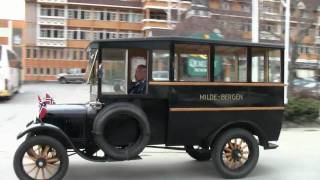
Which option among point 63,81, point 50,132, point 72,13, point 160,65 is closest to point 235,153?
point 160,65

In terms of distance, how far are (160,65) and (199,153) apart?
2.28m

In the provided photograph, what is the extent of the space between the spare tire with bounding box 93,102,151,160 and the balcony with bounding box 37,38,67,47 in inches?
2652

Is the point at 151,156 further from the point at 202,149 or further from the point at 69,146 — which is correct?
the point at 69,146

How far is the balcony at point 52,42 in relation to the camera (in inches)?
2901

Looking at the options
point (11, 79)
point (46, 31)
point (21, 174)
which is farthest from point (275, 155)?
point (46, 31)

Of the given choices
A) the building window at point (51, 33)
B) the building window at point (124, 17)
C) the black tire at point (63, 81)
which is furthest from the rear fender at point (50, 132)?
the building window at point (124, 17)

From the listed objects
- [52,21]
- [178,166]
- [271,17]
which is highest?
[52,21]

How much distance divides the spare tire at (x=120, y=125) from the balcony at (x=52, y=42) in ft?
221

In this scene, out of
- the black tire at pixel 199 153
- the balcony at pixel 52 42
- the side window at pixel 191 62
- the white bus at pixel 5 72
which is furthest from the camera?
the balcony at pixel 52 42

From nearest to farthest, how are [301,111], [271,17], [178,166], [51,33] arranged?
[178,166] → [301,111] → [271,17] → [51,33]

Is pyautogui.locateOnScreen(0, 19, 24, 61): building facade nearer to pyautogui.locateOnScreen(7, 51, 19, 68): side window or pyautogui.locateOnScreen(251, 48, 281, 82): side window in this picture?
pyautogui.locateOnScreen(7, 51, 19, 68): side window

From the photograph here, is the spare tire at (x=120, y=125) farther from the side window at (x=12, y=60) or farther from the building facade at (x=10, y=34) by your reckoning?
the building facade at (x=10, y=34)

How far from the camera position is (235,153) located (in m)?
8.70

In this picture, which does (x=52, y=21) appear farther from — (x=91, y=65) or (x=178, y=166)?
(x=91, y=65)
